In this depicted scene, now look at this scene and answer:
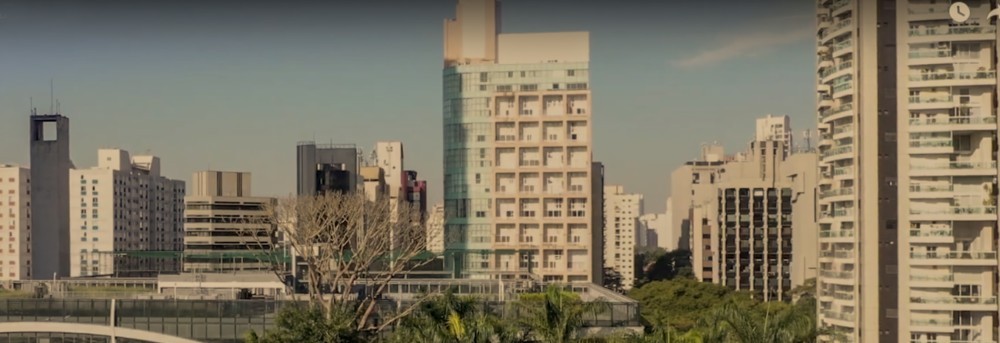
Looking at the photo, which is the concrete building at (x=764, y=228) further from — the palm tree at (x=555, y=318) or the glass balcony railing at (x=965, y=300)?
the palm tree at (x=555, y=318)

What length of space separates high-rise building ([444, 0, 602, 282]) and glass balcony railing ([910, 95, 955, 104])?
22.6ft

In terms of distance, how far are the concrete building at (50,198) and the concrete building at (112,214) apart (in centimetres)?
70

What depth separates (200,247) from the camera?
25.8 metres

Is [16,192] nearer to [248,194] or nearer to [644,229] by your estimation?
[248,194]

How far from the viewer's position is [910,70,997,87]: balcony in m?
8.21

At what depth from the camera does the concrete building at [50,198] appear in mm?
24375

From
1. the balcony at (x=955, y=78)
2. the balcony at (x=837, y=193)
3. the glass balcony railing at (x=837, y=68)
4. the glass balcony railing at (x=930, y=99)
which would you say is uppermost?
the glass balcony railing at (x=837, y=68)

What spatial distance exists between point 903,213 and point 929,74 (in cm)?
98

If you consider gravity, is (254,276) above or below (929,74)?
below

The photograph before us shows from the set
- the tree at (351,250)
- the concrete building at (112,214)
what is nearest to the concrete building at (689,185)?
the concrete building at (112,214)

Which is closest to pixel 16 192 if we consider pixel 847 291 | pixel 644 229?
pixel 847 291

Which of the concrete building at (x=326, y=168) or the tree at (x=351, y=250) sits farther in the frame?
the concrete building at (x=326, y=168)

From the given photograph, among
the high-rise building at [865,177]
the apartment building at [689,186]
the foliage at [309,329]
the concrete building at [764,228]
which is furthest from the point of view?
the apartment building at [689,186]

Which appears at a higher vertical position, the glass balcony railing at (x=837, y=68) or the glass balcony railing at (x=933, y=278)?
the glass balcony railing at (x=837, y=68)
